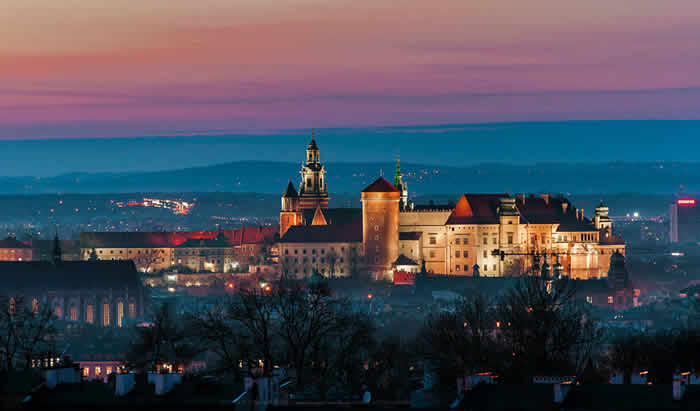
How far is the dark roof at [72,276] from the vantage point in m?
176

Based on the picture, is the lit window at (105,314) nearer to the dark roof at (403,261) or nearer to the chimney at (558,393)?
the dark roof at (403,261)

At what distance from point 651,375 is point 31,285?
120 m

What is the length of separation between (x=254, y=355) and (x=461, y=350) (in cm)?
805

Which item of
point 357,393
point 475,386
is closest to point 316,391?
point 357,393

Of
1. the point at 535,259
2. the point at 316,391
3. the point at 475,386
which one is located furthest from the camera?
the point at 535,259

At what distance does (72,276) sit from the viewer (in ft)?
584

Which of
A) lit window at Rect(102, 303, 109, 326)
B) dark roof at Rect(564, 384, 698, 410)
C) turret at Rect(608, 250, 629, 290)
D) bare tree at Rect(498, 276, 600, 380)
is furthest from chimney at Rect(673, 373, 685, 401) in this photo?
turret at Rect(608, 250, 629, 290)

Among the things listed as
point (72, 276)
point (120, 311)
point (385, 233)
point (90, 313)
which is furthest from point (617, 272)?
point (72, 276)

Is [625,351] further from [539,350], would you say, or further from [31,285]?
[31,285]

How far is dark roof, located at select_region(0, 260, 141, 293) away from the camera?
577 feet

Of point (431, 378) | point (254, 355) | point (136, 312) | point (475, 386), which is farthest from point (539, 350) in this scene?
point (136, 312)

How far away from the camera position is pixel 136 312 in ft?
560

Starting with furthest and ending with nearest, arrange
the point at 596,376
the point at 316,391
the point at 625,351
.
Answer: the point at 625,351 → the point at 596,376 → the point at 316,391

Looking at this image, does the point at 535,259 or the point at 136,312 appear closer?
the point at 136,312
